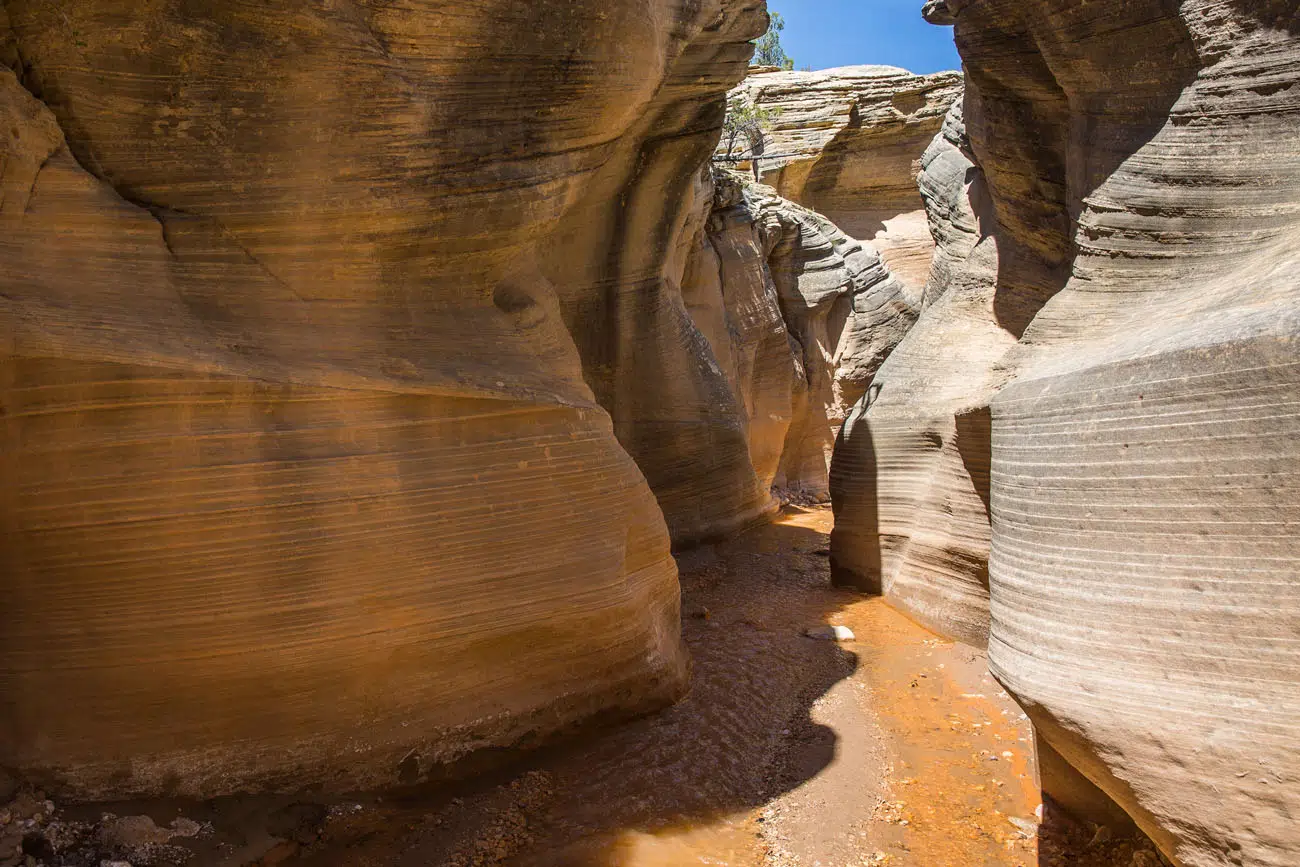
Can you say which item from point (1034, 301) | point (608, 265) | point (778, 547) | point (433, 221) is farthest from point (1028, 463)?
point (778, 547)

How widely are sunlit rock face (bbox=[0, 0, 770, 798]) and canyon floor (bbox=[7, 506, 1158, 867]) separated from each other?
0.76 ft

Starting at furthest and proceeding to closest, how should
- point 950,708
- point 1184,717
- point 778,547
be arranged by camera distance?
point 778,547
point 950,708
point 1184,717

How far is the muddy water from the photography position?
14.6 ft

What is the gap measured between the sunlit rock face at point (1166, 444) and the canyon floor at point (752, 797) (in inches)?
25.9

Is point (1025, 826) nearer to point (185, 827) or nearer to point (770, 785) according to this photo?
point (770, 785)

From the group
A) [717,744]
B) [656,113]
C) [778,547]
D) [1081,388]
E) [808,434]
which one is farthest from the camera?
[808,434]

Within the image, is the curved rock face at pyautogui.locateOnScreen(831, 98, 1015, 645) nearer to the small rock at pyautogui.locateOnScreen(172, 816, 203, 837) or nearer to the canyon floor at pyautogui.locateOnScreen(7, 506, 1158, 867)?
the canyon floor at pyautogui.locateOnScreen(7, 506, 1158, 867)

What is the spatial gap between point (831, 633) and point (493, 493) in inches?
147

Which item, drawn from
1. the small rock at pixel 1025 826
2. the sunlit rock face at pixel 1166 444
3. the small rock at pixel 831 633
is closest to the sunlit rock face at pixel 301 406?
the small rock at pixel 1025 826

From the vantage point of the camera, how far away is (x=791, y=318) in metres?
15.5

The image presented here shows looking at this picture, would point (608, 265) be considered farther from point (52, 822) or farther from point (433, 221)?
point (52, 822)

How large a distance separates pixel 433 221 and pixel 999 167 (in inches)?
186

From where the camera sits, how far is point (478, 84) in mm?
5207

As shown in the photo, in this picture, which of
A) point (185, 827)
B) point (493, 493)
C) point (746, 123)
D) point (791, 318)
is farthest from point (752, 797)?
point (746, 123)
